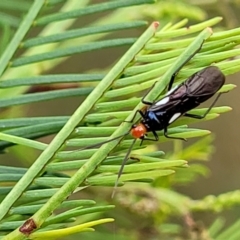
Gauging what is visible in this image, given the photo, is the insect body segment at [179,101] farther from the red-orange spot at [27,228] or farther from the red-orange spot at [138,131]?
the red-orange spot at [27,228]

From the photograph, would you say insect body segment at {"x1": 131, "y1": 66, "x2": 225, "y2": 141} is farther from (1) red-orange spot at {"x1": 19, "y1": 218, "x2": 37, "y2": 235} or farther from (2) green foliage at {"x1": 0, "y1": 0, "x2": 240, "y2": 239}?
(1) red-orange spot at {"x1": 19, "y1": 218, "x2": 37, "y2": 235}

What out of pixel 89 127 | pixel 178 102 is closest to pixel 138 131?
pixel 89 127

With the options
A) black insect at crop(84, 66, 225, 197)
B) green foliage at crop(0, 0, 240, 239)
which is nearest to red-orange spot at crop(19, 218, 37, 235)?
green foliage at crop(0, 0, 240, 239)

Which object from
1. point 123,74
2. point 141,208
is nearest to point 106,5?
point 123,74

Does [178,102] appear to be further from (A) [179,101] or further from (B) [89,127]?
(B) [89,127]

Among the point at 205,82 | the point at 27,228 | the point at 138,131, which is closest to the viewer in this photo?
the point at 27,228

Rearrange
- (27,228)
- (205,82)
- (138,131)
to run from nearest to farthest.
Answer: (27,228)
(138,131)
(205,82)

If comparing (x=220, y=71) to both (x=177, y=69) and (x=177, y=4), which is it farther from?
→ (x=177, y=4)
